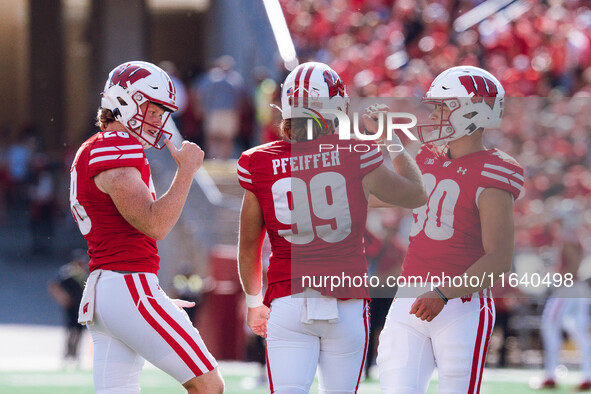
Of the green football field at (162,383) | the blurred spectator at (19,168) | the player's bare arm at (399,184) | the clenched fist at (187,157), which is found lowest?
the green football field at (162,383)

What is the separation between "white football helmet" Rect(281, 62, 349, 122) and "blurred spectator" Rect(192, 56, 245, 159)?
796 centimetres

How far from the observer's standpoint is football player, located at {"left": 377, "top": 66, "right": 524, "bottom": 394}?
4.11 meters

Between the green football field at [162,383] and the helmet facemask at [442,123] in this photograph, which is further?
the green football field at [162,383]

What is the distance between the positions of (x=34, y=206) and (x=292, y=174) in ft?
39.8

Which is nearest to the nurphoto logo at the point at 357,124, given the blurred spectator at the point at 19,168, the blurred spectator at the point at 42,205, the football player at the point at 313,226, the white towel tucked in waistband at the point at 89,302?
the football player at the point at 313,226

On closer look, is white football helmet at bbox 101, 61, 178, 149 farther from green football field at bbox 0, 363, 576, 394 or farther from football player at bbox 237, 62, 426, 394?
green football field at bbox 0, 363, 576, 394

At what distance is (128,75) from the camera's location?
4.27 m

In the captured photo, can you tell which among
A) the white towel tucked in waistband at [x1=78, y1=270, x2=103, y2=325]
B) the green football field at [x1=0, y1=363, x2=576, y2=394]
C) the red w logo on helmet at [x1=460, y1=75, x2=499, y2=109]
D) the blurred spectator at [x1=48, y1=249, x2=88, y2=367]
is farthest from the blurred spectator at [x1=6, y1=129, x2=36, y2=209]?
the red w logo on helmet at [x1=460, y1=75, x2=499, y2=109]

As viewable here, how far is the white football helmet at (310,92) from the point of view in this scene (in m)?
4.10

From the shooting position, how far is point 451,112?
14.3 ft

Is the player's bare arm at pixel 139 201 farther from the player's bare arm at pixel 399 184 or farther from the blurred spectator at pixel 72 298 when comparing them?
the blurred spectator at pixel 72 298

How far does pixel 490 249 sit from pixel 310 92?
3.24ft

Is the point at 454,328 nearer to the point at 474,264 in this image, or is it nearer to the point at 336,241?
the point at 474,264

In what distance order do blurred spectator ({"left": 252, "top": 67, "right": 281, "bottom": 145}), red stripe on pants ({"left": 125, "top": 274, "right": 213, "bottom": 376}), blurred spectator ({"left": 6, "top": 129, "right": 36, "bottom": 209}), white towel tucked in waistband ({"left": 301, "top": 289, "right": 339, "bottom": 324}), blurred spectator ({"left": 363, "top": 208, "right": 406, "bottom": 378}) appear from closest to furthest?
white towel tucked in waistband ({"left": 301, "top": 289, "right": 339, "bottom": 324}), red stripe on pants ({"left": 125, "top": 274, "right": 213, "bottom": 376}), blurred spectator ({"left": 363, "top": 208, "right": 406, "bottom": 378}), blurred spectator ({"left": 252, "top": 67, "right": 281, "bottom": 145}), blurred spectator ({"left": 6, "top": 129, "right": 36, "bottom": 209})
